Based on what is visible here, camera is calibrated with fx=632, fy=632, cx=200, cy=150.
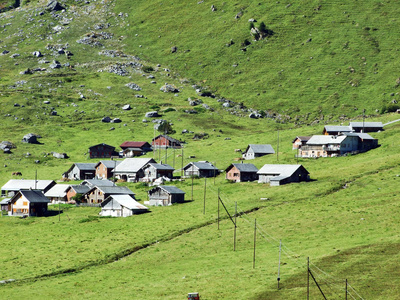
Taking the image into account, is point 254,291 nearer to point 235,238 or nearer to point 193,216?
point 235,238

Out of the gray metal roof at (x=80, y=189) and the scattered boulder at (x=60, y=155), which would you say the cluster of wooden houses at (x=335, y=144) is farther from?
the scattered boulder at (x=60, y=155)

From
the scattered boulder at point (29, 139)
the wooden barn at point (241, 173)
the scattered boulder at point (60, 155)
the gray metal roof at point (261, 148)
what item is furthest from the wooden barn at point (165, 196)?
the scattered boulder at point (29, 139)

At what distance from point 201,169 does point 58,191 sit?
29605 millimetres

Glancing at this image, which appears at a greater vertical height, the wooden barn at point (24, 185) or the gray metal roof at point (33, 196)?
the wooden barn at point (24, 185)

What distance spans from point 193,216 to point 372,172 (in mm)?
36304

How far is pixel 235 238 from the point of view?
83938 mm

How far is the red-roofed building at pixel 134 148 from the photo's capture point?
6531 inches

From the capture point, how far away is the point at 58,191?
411 ft

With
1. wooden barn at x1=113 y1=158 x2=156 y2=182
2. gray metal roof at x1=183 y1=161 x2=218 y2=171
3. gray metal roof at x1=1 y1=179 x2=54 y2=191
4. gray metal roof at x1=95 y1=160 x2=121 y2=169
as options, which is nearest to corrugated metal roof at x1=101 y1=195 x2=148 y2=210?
gray metal roof at x1=183 y1=161 x2=218 y2=171

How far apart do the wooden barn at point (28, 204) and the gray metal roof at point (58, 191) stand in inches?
326

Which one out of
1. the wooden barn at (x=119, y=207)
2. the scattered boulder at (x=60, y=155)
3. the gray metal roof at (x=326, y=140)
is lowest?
the wooden barn at (x=119, y=207)

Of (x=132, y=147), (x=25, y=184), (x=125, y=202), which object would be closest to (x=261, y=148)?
(x=132, y=147)

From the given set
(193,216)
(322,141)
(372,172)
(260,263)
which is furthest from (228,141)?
(260,263)

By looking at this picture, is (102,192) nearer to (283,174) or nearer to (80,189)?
(80,189)
